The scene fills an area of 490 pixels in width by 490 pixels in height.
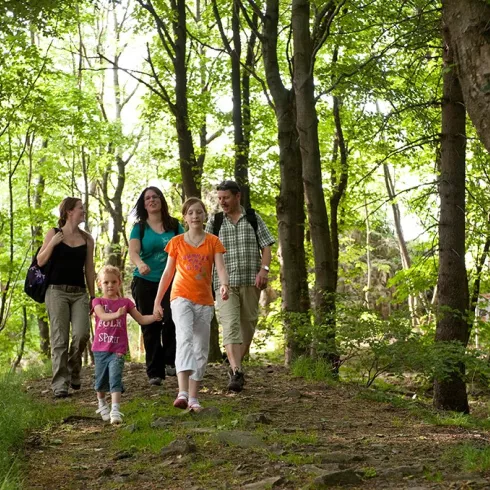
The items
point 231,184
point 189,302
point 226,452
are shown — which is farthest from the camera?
point 231,184

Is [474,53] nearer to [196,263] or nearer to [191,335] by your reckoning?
[196,263]

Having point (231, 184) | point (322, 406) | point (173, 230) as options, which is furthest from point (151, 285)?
point (322, 406)

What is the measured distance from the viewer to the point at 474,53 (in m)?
5.23

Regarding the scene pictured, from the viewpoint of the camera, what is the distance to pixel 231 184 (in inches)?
333

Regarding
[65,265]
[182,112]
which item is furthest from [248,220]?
[182,112]

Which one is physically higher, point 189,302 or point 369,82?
point 369,82

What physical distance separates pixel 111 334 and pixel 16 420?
1245 mm

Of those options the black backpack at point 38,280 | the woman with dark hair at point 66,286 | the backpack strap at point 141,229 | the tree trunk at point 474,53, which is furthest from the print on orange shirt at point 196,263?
the tree trunk at point 474,53

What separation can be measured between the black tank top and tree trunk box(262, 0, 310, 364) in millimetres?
4542

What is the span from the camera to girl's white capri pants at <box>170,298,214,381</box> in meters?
7.09

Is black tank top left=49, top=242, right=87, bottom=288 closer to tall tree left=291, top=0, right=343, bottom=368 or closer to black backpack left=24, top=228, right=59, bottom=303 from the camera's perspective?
black backpack left=24, top=228, right=59, bottom=303

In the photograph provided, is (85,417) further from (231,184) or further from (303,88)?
(303,88)

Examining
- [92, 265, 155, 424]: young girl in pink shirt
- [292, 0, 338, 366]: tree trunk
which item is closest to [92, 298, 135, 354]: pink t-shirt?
[92, 265, 155, 424]: young girl in pink shirt

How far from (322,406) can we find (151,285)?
2.45 m
